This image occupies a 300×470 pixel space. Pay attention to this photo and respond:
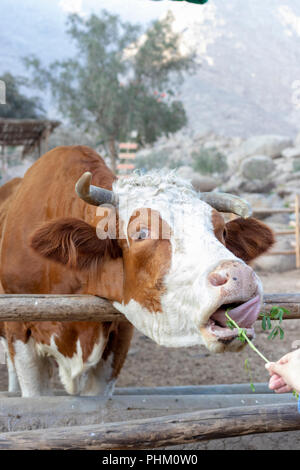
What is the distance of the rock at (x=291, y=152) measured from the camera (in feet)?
113

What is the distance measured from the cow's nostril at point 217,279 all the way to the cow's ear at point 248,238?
2.98ft

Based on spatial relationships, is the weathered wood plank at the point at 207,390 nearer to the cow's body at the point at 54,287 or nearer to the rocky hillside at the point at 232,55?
the cow's body at the point at 54,287

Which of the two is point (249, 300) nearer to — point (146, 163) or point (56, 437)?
point (56, 437)

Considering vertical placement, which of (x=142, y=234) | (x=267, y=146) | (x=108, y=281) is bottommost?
(x=108, y=281)

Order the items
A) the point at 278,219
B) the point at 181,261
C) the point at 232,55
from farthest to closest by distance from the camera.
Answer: the point at 232,55 < the point at 278,219 < the point at 181,261

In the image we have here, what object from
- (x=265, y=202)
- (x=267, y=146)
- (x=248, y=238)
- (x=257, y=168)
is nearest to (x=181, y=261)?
(x=248, y=238)

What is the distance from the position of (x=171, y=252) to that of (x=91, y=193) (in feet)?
1.83

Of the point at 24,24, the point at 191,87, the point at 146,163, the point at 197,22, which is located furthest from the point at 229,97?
the point at 24,24

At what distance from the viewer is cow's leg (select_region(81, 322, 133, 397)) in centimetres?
319

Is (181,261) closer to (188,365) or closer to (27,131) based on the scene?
(188,365)

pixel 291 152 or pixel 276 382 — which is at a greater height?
pixel 291 152

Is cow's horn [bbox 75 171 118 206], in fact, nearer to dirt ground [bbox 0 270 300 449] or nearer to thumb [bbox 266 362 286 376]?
thumb [bbox 266 362 286 376]

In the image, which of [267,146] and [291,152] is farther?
[267,146]

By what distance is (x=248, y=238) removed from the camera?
2.66 meters
